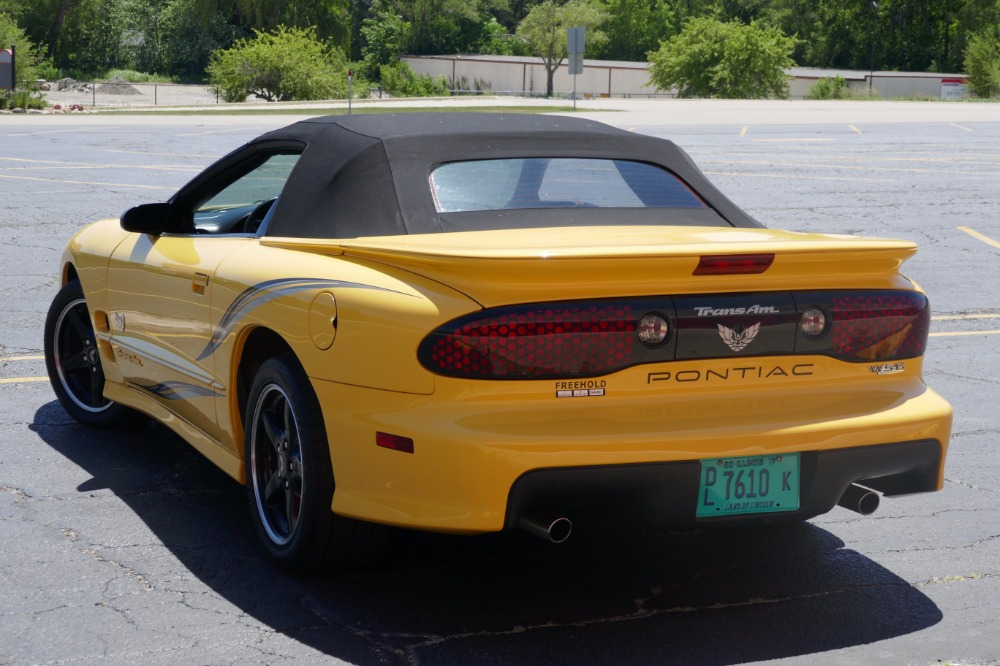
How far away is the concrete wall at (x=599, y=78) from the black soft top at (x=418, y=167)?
6237cm

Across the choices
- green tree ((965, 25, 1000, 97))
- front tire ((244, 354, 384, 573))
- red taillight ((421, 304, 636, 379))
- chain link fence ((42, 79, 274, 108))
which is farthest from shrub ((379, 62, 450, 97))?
red taillight ((421, 304, 636, 379))

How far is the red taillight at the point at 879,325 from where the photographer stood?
3.86 metres

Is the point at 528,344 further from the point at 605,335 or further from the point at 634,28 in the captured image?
the point at 634,28

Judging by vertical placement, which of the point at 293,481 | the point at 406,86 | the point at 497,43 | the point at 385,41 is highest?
the point at 497,43

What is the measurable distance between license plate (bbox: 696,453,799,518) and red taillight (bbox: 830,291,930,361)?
0.40 meters

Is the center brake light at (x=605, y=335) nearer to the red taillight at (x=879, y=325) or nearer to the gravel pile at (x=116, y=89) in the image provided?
the red taillight at (x=879, y=325)

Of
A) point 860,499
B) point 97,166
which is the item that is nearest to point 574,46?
point 97,166

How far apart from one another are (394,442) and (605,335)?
0.66 metres

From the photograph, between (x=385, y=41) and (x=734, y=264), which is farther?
(x=385, y=41)

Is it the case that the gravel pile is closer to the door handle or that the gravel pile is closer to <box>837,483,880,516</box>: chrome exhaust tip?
the door handle

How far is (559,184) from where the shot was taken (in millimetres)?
4820

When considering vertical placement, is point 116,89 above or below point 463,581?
above

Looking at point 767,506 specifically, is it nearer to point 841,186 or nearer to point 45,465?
point 45,465

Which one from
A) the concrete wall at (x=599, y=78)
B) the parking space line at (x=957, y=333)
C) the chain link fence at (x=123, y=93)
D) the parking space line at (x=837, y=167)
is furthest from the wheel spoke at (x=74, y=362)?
the concrete wall at (x=599, y=78)
